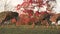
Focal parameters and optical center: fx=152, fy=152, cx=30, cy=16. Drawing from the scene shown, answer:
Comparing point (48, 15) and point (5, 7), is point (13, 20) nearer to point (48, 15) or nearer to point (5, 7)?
point (5, 7)

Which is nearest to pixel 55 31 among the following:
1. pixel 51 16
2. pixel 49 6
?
pixel 51 16

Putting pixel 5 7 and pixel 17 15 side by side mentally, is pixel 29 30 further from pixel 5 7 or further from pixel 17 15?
pixel 5 7

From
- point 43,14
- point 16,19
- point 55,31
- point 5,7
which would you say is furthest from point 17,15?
point 55,31

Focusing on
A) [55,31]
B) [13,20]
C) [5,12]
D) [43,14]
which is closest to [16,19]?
[13,20]

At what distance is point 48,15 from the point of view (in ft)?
15.3

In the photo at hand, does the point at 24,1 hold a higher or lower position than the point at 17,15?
higher

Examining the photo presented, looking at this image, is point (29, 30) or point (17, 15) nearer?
point (29, 30)

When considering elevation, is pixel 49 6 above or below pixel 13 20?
above

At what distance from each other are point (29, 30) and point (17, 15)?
646 mm

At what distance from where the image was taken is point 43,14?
182 inches

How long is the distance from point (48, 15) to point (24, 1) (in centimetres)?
89

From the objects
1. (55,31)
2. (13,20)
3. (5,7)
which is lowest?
(55,31)

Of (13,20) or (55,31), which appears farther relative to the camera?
(13,20)

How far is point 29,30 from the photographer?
14.4ft
